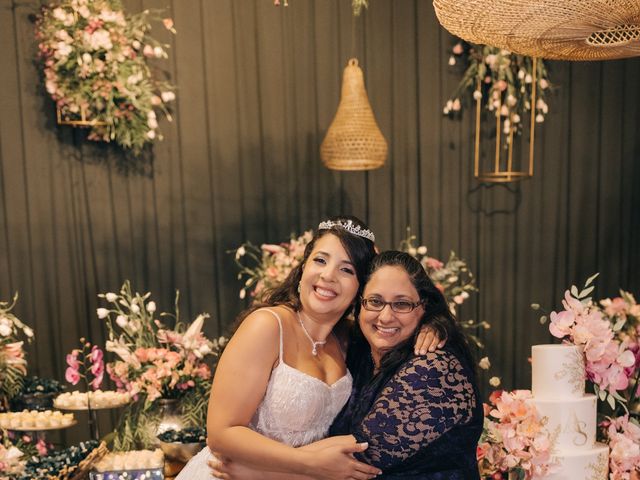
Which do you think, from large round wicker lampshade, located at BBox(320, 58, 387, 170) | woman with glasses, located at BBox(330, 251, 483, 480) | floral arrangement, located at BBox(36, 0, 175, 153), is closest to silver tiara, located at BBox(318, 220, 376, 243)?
woman with glasses, located at BBox(330, 251, 483, 480)

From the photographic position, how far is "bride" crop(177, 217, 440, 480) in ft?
6.56

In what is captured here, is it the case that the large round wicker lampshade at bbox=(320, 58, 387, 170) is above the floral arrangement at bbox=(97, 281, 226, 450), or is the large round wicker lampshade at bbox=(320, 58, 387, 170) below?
above

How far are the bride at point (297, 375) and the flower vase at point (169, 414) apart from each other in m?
0.35

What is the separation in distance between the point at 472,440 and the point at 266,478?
668 mm

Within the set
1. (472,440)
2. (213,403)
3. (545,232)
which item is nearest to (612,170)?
(545,232)

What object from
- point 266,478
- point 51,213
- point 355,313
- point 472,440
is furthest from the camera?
point 51,213

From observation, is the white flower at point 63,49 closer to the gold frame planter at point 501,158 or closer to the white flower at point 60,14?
the white flower at point 60,14

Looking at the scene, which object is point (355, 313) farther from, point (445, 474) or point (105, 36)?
point (105, 36)

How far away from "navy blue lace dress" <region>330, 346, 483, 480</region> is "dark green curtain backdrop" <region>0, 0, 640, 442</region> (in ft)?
7.68

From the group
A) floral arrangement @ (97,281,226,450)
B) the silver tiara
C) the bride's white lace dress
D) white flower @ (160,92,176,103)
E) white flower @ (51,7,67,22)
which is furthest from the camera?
white flower @ (160,92,176,103)

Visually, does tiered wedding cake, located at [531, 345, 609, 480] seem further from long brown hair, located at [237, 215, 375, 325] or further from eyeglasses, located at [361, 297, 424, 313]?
long brown hair, located at [237, 215, 375, 325]

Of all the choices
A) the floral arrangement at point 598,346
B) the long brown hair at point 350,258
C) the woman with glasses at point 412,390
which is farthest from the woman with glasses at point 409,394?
the floral arrangement at point 598,346

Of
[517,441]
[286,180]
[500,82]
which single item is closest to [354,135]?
[286,180]

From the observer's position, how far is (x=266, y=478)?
2.06 meters
